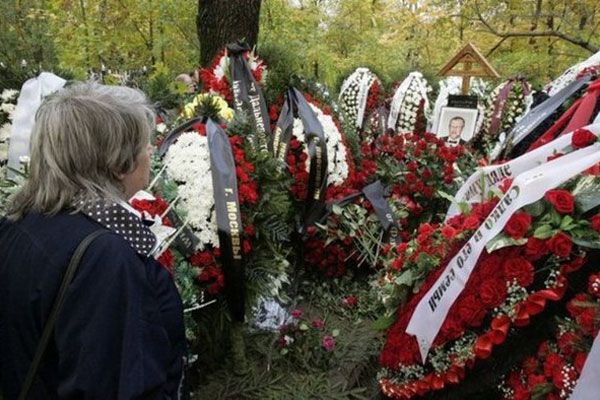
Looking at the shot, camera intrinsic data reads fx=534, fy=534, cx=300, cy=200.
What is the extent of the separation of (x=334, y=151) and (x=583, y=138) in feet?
8.36

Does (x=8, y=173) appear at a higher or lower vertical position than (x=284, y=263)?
higher

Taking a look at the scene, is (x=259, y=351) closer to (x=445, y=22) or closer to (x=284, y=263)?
(x=284, y=263)

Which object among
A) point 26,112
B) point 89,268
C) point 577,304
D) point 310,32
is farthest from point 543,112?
point 310,32

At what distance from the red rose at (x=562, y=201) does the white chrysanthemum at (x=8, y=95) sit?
3.34 metres

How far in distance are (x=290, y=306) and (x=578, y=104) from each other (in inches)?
98.2

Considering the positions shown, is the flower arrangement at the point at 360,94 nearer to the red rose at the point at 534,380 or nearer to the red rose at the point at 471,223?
the red rose at the point at 471,223

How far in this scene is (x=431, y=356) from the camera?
2.42 meters

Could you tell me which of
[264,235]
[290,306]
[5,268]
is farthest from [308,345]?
[5,268]

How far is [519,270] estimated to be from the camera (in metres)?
2.13

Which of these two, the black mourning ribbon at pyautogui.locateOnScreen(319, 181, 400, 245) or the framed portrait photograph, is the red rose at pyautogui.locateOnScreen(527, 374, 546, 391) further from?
the framed portrait photograph

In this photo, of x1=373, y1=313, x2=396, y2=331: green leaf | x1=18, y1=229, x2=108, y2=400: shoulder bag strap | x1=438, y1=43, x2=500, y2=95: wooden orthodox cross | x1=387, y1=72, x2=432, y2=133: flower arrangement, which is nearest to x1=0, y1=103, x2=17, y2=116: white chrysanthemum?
x1=18, y1=229, x2=108, y2=400: shoulder bag strap

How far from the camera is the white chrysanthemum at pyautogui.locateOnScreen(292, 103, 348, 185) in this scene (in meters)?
4.65

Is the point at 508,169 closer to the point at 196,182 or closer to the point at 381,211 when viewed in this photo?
the point at 196,182

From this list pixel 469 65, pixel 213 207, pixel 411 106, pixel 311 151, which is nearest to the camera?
pixel 213 207
